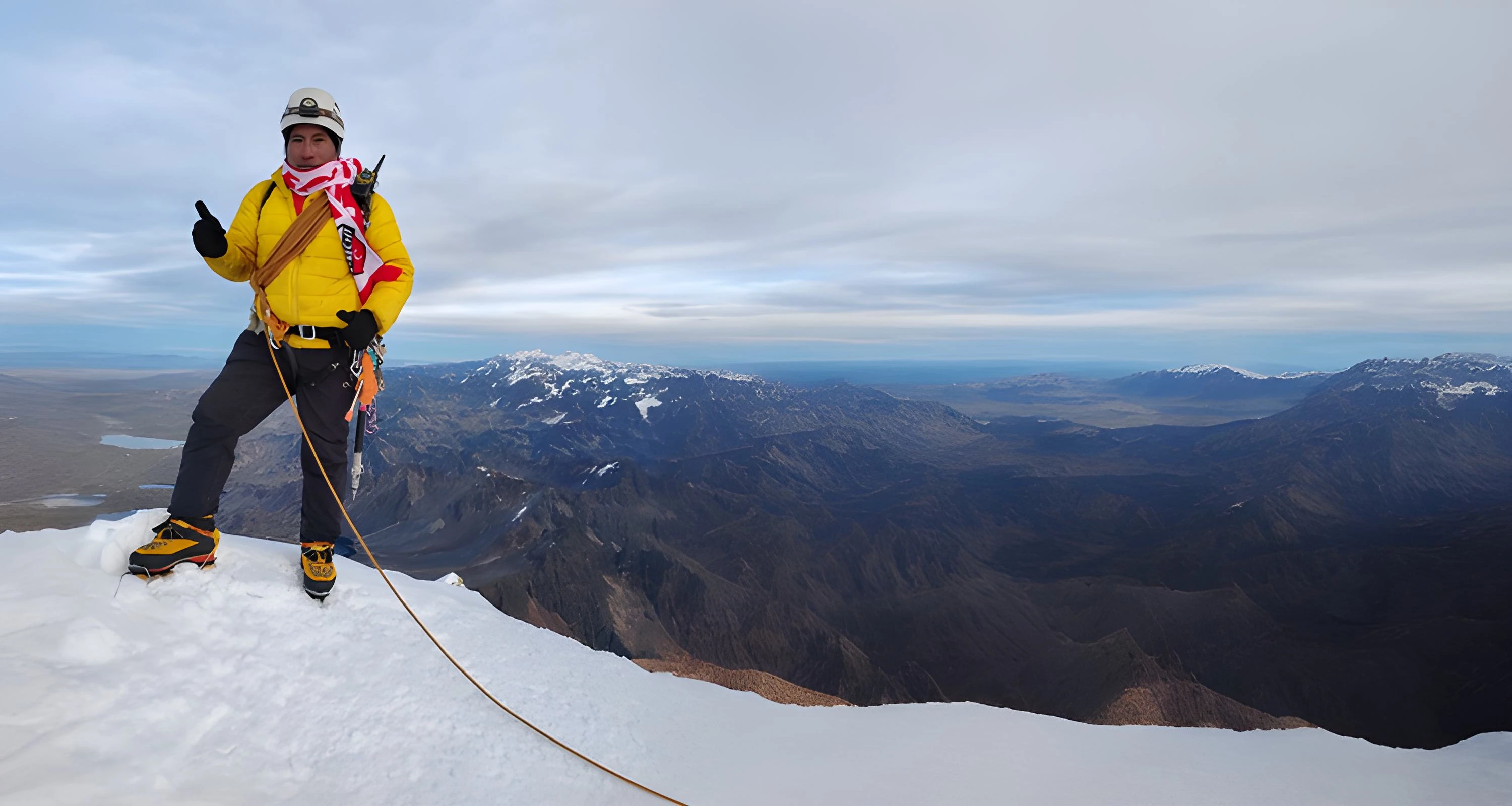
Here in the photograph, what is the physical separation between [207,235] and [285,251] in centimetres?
50

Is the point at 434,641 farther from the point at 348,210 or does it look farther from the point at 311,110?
the point at 311,110

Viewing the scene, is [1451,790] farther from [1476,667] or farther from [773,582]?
[773,582]

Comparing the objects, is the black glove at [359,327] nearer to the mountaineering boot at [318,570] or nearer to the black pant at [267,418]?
the black pant at [267,418]

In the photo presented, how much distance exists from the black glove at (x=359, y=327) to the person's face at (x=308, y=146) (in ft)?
4.15

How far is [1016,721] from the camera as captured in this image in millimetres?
7426

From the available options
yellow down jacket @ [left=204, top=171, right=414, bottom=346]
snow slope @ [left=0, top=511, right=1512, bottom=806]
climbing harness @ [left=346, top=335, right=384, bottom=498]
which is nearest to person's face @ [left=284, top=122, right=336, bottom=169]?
yellow down jacket @ [left=204, top=171, right=414, bottom=346]

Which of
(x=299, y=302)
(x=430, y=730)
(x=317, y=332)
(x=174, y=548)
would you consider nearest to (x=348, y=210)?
(x=299, y=302)

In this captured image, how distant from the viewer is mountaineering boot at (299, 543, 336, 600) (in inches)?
211

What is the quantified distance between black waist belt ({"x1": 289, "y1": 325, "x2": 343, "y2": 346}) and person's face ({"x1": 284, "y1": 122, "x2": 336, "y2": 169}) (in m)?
1.35

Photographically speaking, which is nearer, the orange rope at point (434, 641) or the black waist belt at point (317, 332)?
the orange rope at point (434, 641)

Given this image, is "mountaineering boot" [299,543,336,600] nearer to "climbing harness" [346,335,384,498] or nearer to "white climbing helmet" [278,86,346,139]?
"climbing harness" [346,335,384,498]

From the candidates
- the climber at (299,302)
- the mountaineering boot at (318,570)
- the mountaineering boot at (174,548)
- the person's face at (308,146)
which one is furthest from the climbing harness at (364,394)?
the person's face at (308,146)

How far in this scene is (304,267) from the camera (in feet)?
16.8

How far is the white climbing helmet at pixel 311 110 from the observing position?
5.05 m
